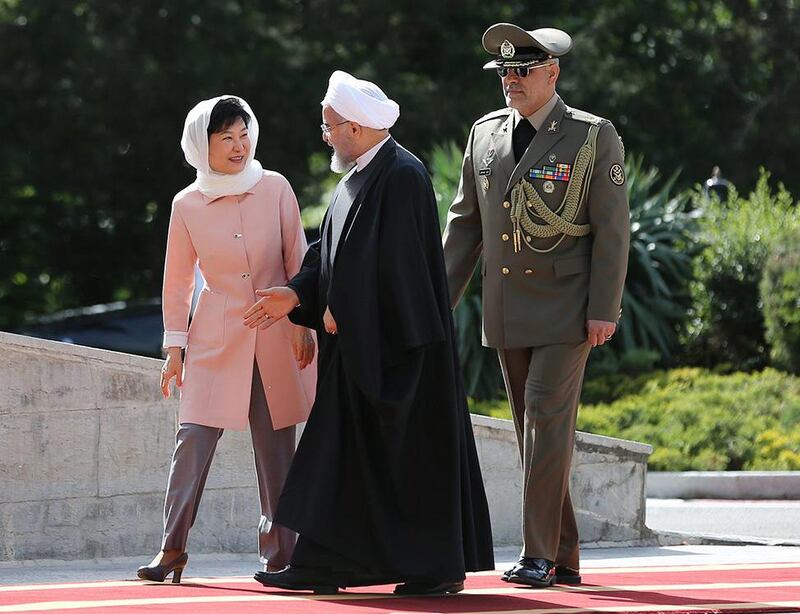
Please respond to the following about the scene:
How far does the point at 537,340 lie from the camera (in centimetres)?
622

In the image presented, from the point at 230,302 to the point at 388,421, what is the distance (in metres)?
0.88

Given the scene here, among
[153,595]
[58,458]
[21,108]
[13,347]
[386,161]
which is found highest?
[21,108]

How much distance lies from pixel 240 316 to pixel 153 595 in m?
1.14

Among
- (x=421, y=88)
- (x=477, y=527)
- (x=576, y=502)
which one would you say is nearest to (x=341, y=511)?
(x=477, y=527)

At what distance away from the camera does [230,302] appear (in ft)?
20.5

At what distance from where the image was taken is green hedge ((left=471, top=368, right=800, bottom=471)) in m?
10.7

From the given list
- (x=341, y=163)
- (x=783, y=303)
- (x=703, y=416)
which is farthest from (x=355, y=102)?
(x=783, y=303)

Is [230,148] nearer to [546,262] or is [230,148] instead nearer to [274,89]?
[546,262]

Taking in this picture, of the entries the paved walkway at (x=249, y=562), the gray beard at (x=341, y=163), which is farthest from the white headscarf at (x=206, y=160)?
the paved walkway at (x=249, y=562)

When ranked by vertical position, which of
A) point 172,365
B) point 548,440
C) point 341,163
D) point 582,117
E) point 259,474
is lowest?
point 259,474

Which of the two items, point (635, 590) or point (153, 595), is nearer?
point (153, 595)

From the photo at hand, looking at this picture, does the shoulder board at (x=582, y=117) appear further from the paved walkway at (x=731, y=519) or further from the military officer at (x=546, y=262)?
the paved walkway at (x=731, y=519)

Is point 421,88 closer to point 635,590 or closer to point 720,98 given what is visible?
point 720,98

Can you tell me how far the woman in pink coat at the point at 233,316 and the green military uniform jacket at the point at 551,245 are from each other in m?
0.67
